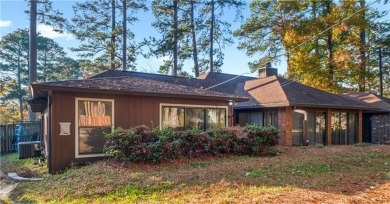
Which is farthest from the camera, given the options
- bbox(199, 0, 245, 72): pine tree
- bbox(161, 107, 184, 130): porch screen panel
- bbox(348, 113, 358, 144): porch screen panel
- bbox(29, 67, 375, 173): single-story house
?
bbox(199, 0, 245, 72): pine tree

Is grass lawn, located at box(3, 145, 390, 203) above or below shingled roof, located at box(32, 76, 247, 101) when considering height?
below

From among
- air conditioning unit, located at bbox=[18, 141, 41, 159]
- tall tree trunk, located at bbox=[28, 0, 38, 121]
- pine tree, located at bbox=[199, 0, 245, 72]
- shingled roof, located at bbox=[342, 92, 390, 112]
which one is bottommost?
air conditioning unit, located at bbox=[18, 141, 41, 159]

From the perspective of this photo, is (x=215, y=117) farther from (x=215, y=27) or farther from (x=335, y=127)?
(x=215, y=27)

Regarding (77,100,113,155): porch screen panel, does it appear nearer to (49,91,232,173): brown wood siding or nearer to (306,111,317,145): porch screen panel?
(49,91,232,173): brown wood siding

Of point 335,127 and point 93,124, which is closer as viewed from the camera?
point 93,124

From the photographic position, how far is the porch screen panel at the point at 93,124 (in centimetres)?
890

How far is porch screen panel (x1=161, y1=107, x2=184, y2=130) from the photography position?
10.6 meters

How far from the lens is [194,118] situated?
11.3 m

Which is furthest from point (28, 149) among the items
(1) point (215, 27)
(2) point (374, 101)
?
(2) point (374, 101)

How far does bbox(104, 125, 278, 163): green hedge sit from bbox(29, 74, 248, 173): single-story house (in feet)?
3.42

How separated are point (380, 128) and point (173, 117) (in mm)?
13548

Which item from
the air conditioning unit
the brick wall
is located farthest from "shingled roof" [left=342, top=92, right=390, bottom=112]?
the air conditioning unit

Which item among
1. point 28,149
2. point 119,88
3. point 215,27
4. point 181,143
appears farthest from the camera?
point 215,27

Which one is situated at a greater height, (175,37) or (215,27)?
(215,27)
